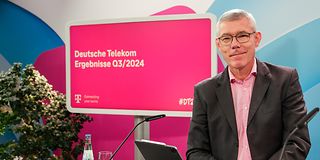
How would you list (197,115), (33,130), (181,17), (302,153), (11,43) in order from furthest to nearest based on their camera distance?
1. (11,43)
2. (33,130)
3. (181,17)
4. (197,115)
5. (302,153)

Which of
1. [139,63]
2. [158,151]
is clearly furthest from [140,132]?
[158,151]

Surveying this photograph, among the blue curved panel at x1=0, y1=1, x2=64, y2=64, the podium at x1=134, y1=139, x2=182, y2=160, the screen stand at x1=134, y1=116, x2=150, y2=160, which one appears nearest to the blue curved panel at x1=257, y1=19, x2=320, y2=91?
the screen stand at x1=134, y1=116, x2=150, y2=160

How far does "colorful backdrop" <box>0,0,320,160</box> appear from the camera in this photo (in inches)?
134

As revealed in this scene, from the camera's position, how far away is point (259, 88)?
212 cm

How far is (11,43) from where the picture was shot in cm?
502

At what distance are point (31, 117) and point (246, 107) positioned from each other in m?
2.30

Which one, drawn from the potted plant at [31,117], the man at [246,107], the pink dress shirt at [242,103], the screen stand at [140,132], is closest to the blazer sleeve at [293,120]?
the man at [246,107]

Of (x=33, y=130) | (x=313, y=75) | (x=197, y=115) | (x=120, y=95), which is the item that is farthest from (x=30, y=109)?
(x=313, y=75)

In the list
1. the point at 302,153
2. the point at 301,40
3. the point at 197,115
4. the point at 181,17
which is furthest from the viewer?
the point at 301,40

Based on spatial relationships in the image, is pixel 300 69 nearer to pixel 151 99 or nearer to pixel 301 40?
pixel 301 40

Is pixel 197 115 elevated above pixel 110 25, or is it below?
below

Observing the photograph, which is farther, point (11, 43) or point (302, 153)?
point (11, 43)

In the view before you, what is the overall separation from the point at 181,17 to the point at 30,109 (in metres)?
1.61

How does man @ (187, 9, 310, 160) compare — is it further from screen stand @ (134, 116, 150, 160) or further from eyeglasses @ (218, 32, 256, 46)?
screen stand @ (134, 116, 150, 160)
